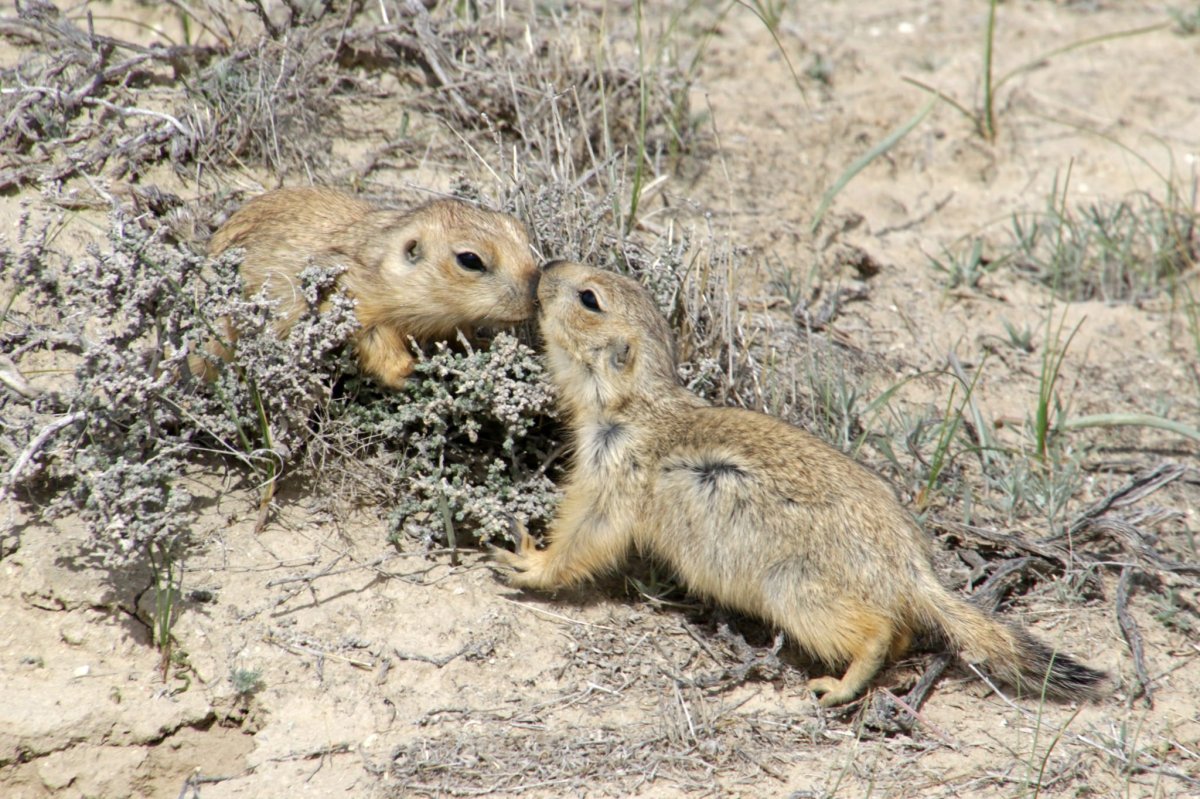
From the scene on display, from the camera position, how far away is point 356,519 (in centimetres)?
499

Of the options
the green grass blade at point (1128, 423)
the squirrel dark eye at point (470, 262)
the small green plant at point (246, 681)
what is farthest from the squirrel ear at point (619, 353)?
the green grass blade at point (1128, 423)

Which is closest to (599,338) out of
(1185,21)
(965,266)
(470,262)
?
(470,262)

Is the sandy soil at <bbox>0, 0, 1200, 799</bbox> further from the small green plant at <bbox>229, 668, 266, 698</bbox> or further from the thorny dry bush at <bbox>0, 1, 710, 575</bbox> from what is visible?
the thorny dry bush at <bbox>0, 1, 710, 575</bbox>

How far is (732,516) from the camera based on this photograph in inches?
179

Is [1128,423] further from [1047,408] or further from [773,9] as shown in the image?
[773,9]

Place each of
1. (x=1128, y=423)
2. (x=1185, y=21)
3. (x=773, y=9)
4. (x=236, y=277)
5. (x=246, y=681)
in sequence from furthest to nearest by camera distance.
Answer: (x=1185, y=21), (x=773, y=9), (x=1128, y=423), (x=236, y=277), (x=246, y=681)

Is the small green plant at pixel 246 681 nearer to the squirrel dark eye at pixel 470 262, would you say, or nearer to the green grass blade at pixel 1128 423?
the squirrel dark eye at pixel 470 262

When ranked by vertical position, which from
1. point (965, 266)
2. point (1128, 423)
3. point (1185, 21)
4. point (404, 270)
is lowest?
point (1128, 423)

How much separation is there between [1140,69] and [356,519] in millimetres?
6867

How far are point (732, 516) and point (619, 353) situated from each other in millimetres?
905

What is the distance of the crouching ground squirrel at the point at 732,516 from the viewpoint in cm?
438

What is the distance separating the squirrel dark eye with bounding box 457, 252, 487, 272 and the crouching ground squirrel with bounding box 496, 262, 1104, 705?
289 millimetres

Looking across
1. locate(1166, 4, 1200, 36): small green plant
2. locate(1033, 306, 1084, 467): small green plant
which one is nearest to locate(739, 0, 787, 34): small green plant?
locate(1166, 4, 1200, 36): small green plant

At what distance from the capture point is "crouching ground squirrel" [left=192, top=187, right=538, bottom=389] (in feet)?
16.2
